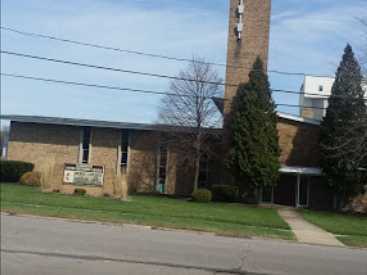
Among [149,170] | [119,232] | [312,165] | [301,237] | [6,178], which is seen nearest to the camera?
[6,178]

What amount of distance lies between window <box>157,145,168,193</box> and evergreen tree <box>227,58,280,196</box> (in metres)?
6.71

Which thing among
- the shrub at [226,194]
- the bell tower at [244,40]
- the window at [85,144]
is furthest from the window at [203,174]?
the window at [85,144]

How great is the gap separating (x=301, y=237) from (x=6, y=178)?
14119 millimetres

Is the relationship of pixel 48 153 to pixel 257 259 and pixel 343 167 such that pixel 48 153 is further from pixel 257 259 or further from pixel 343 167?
pixel 257 259

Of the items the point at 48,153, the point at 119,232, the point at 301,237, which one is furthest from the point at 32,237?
the point at 48,153

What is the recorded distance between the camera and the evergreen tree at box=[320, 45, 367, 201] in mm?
34719

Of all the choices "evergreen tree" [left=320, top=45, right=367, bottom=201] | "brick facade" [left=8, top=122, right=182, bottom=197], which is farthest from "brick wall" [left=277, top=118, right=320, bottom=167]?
"brick facade" [left=8, top=122, right=182, bottom=197]

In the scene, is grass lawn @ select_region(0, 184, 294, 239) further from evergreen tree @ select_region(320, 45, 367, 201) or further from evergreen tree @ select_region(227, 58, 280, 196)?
evergreen tree @ select_region(320, 45, 367, 201)

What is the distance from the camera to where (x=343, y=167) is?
36.2 m

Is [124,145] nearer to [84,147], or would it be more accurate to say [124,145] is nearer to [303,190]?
[84,147]

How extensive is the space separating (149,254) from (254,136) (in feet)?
82.4

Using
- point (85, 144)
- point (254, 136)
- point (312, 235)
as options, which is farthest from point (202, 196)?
point (312, 235)

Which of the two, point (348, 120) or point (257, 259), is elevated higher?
point (348, 120)

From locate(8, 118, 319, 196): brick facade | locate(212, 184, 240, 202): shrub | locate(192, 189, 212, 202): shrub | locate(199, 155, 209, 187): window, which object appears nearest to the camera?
locate(192, 189, 212, 202): shrub
